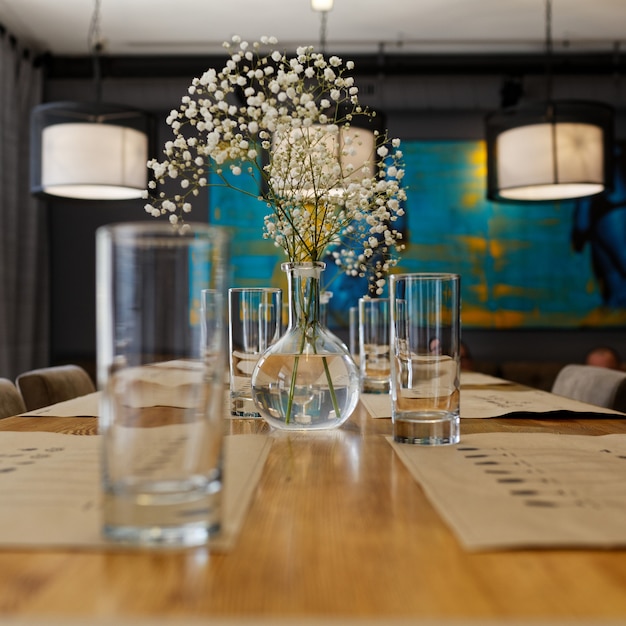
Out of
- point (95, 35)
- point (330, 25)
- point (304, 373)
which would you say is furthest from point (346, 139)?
point (95, 35)

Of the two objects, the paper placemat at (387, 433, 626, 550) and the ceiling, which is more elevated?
the ceiling

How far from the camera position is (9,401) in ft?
6.09

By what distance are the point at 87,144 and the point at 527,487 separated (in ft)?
8.61

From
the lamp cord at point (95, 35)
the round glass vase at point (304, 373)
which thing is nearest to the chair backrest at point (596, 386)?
the round glass vase at point (304, 373)

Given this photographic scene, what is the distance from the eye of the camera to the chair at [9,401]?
1.82 m

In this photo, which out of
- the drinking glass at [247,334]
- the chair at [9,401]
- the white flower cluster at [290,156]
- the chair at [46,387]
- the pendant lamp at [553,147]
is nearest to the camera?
the white flower cluster at [290,156]

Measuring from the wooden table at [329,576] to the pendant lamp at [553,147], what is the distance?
104 inches

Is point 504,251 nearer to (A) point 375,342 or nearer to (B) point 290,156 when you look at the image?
(A) point 375,342

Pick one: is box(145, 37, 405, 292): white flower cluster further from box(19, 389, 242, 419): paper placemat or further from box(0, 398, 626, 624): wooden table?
box(0, 398, 626, 624): wooden table

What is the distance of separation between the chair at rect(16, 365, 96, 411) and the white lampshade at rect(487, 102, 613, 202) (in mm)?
1962

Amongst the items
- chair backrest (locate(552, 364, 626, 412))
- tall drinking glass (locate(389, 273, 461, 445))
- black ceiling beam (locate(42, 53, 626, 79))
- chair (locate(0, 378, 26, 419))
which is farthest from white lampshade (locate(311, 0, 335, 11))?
tall drinking glass (locate(389, 273, 461, 445))

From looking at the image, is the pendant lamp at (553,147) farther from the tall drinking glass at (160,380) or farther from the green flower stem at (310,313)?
the tall drinking glass at (160,380)

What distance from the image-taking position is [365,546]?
0.62m

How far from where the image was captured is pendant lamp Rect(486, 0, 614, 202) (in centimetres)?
313
